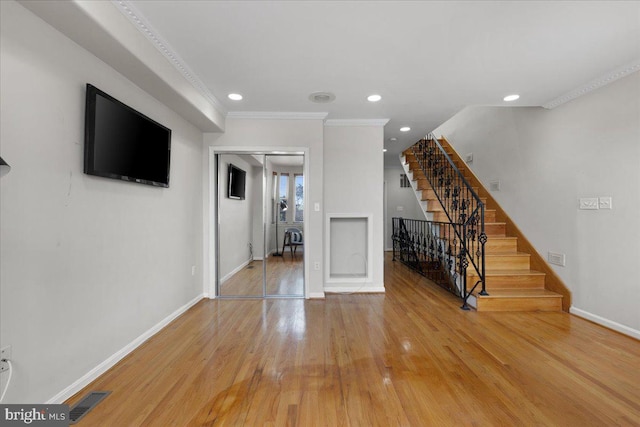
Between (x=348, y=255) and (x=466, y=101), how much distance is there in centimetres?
262

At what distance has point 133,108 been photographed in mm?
2389

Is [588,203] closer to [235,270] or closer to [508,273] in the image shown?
[508,273]

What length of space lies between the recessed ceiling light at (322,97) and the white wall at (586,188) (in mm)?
2788

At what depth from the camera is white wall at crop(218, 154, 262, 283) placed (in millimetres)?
3914

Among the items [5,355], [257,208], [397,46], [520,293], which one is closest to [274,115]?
[257,208]


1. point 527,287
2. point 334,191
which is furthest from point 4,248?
point 527,287

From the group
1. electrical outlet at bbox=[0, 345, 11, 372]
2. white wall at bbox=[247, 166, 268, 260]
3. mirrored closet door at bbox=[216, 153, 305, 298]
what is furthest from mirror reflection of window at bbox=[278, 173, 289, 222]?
electrical outlet at bbox=[0, 345, 11, 372]

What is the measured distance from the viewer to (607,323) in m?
2.82

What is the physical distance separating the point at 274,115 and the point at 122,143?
195 cm

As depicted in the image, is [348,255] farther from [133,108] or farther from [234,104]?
[133,108]

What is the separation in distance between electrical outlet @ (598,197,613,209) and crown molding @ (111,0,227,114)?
4288 millimetres

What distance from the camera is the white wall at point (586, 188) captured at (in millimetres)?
2658

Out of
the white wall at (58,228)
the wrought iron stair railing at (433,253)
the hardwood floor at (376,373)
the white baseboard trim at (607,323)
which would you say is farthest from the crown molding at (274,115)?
the white baseboard trim at (607,323)

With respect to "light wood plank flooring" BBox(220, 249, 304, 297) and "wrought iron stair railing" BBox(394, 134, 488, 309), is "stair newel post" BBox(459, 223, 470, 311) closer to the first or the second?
"wrought iron stair railing" BBox(394, 134, 488, 309)
